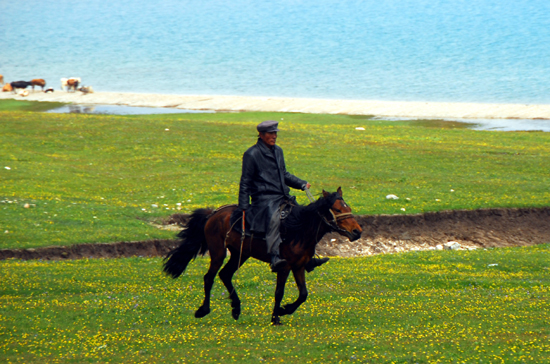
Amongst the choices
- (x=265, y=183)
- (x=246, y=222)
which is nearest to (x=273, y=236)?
(x=246, y=222)

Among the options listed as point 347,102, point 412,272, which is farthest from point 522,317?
point 347,102

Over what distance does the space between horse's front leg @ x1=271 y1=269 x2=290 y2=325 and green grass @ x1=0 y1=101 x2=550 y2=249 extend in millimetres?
9636

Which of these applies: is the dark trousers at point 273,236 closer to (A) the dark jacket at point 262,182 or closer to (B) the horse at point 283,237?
(B) the horse at point 283,237

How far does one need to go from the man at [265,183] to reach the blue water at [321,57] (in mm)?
62488

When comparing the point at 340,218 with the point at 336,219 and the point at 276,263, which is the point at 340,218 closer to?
the point at 336,219

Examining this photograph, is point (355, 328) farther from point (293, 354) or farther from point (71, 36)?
point (71, 36)

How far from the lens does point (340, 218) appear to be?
33.2ft

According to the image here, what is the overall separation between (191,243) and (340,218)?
3563 mm

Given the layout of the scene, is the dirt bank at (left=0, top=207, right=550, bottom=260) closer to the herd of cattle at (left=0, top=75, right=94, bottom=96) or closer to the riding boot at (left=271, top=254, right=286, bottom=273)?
the riding boot at (left=271, top=254, right=286, bottom=273)

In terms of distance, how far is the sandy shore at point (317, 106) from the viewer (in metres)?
54.4

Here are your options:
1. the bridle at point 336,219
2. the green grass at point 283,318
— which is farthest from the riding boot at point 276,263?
the green grass at point 283,318

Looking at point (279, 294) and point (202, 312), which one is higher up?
point (279, 294)

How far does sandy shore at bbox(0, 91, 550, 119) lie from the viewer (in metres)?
54.4

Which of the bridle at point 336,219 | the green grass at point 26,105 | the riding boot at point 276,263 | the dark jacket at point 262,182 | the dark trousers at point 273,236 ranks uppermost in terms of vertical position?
the green grass at point 26,105
